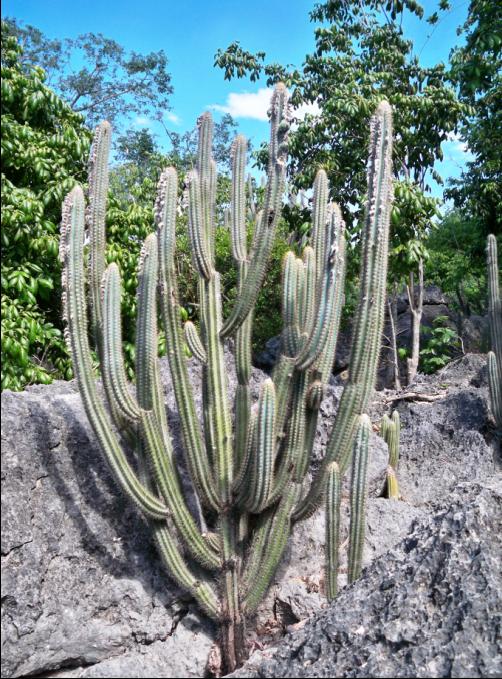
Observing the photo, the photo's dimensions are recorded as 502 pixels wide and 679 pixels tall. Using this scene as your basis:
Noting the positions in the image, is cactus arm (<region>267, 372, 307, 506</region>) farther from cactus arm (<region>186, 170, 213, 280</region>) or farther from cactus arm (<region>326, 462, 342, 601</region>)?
cactus arm (<region>186, 170, 213, 280</region>)

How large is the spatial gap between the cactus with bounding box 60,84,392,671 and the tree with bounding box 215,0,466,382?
3804 millimetres

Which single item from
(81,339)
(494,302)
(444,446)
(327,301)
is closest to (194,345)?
(81,339)

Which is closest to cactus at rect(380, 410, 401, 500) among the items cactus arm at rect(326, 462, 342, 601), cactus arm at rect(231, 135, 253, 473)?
cactus arm at rect(326, 462, 342, 601)

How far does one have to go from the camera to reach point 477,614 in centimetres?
233

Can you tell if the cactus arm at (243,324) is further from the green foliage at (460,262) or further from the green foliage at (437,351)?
the green foliage at (460,262)

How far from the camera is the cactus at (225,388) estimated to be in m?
3.26

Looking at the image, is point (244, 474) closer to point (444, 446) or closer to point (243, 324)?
point (243, 324)

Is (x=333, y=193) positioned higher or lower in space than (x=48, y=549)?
higher

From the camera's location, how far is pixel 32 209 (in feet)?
17.2

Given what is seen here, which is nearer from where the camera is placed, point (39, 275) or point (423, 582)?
point (423, 582)

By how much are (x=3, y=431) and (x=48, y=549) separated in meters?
0.66

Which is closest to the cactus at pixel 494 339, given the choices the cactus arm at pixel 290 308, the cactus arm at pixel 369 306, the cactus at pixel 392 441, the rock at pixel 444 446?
the rock at pixel 444 446

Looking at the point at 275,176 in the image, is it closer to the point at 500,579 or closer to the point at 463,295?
the point at 500,579

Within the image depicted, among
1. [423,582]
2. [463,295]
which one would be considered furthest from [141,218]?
[463,295]
